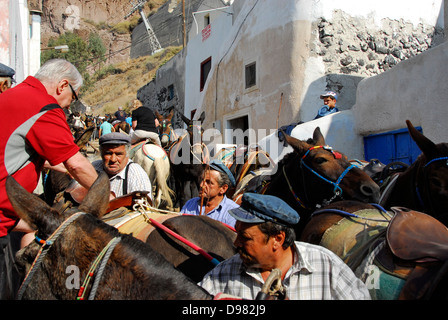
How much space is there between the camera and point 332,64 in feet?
38.2

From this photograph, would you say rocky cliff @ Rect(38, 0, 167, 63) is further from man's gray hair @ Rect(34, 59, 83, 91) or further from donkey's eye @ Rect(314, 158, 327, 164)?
man's gray hair @ Rect(34, 59, 83, 91)

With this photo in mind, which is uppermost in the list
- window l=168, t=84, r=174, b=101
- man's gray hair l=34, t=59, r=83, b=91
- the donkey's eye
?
window l=168, t=84, r=174, b=101

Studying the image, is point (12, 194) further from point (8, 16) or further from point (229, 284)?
point (8, 16)

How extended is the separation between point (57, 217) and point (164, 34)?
174 ft

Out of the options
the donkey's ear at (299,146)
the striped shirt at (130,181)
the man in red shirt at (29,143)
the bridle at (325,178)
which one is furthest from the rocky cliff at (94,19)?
the man in red shirt at (29,143)

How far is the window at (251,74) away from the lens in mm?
13459

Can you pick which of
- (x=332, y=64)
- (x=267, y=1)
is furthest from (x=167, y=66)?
(x=332, y=64)

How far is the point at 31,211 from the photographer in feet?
5.81

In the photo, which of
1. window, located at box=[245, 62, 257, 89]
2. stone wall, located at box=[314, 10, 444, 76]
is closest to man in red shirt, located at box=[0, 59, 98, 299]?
stone wall, located at box=[314, 10, 444, 76]

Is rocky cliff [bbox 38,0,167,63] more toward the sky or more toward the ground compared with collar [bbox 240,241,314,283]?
more toward the sky

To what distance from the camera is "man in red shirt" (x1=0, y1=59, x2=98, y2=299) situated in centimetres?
233

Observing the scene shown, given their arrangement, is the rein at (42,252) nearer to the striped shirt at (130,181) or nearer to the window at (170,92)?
the striped shirt at (130,181)

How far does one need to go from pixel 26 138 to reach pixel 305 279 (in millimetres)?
1943

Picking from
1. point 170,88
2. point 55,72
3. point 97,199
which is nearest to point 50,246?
point 97,199
